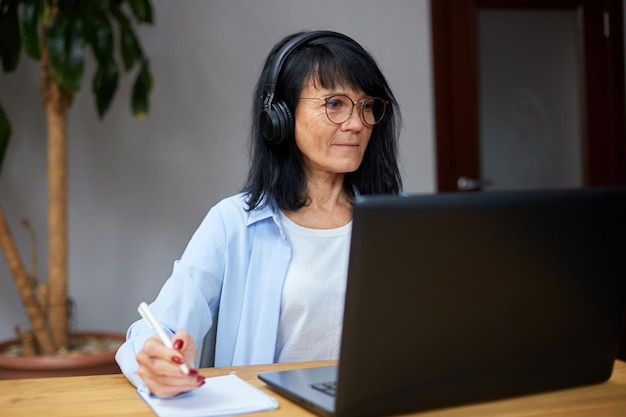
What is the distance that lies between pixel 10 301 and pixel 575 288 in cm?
280

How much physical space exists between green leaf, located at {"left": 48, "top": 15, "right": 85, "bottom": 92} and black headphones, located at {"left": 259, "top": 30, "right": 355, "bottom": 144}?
1263mm

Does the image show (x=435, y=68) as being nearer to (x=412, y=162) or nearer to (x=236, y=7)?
(x=412, y=162)

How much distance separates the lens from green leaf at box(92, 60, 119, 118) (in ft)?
9.30

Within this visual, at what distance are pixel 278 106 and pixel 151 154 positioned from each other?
1.95 m

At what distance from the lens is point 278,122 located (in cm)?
161

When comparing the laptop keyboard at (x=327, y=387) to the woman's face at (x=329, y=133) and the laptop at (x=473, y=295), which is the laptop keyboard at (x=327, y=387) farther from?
the woman's face at (x=329, y=133)

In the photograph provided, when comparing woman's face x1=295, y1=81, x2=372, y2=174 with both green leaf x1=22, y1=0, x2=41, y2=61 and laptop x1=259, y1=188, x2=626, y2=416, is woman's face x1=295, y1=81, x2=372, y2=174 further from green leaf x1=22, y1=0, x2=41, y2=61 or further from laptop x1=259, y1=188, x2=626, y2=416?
green leaf x1=22, y1=0, x2=41, y2=61

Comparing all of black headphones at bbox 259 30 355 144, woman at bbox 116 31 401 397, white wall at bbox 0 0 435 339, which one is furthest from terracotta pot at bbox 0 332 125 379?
black headphones at bbox 259 30 355 144

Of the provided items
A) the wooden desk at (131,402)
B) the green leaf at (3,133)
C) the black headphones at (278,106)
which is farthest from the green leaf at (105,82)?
the wooden desk at (131,402)

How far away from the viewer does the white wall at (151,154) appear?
330cm

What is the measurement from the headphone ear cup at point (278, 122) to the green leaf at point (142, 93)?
1.46 meters

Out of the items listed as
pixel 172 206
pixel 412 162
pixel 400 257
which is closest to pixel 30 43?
pixel 172 206

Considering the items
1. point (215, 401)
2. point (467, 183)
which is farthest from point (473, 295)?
point (467, 183)

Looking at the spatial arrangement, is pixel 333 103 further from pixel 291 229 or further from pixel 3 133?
pixel 3 133
